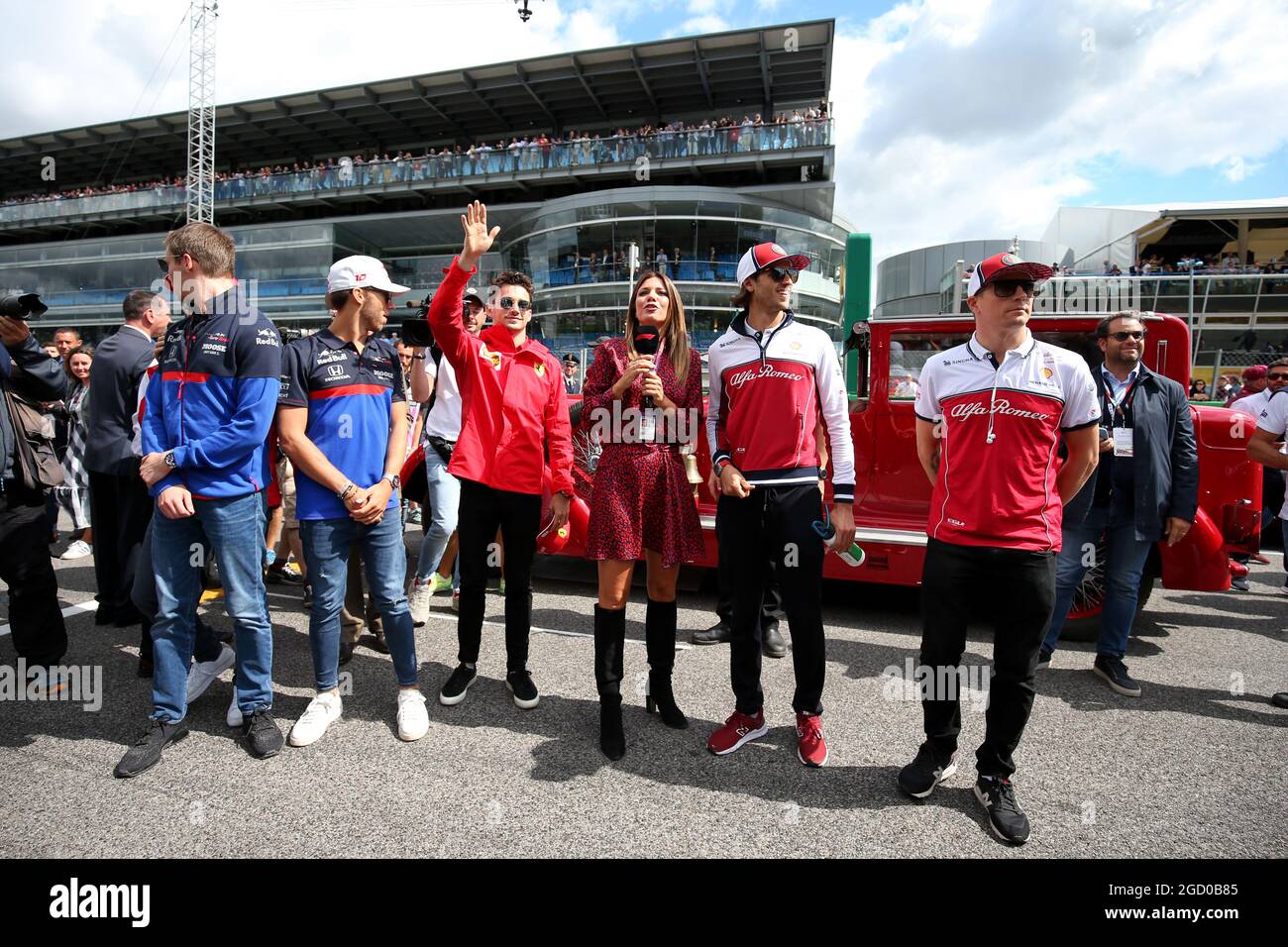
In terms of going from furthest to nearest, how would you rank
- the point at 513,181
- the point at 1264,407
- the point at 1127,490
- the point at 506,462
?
1. the point at 513,181
2. the point at 1264,407
3. the point at 1127,490
4. the point at 506,462

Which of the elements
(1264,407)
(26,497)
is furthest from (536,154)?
(26,497)

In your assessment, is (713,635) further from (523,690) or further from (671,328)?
(671,328)

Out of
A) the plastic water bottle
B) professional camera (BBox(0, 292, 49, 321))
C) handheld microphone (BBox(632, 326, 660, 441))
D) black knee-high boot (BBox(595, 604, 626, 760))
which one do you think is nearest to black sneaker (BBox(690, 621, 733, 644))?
black knee-high boot (BBox(595, 604, 626, 760))

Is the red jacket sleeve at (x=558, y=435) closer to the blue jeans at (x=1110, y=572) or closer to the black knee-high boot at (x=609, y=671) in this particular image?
the black knee-high boot at (x=609, y=671)

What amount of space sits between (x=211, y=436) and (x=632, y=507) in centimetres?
177

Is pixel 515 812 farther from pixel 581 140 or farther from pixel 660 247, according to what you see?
pixel 581 140

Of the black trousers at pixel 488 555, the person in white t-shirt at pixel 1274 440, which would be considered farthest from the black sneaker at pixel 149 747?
the person in white t-shirt at pixel 1274 440

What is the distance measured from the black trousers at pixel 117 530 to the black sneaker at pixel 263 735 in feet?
6.14

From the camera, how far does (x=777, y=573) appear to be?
2.98 meters

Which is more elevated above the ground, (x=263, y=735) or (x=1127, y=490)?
(x=1127, y=490)

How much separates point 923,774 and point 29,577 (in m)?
4.40

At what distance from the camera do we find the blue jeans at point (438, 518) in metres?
4.78

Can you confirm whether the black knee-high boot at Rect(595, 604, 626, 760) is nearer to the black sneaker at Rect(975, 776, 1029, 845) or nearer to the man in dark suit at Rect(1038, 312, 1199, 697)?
the black sneaker at Rect(975, 776, 1029, 845)
